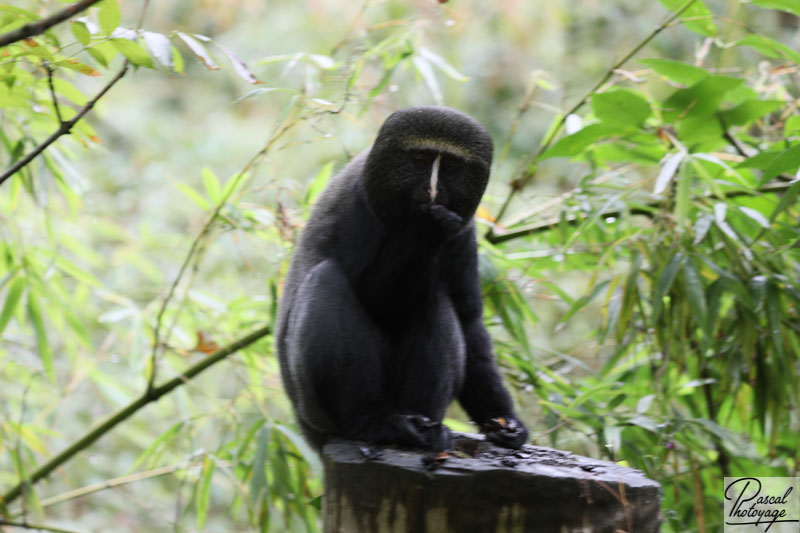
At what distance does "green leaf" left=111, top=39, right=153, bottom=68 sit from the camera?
7.24 ft

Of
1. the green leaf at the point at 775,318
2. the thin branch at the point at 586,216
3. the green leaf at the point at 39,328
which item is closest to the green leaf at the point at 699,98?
the thin branch at the point at 586,216

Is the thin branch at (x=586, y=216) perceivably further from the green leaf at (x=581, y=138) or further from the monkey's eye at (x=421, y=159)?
the monkey's eye at (x=421, y=159)

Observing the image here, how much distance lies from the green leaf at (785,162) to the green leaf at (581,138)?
69cm

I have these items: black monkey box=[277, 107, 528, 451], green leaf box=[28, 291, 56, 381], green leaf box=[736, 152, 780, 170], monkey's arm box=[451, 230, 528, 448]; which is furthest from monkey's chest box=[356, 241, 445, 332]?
green leaf box=[28, 291, 56, 381]

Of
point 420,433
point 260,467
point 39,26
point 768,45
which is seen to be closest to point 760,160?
point 768,45

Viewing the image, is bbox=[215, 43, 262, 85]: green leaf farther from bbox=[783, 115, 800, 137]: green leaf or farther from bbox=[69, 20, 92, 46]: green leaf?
bbox=[783, 115, 800, 137]: green leaf

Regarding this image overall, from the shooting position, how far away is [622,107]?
11.6ft

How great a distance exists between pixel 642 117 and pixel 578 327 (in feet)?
13.9

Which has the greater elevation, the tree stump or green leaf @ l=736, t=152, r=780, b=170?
green leaf @ l=736, t=152, r=780, b=170

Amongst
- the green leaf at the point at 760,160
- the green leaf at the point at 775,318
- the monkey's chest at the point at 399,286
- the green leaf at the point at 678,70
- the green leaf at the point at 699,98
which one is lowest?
the green leaf at the point at 775,318

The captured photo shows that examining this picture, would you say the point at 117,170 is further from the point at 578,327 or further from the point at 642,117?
the point at 642,117

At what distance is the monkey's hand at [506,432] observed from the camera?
2662 mm

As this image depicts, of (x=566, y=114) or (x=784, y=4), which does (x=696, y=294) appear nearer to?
(x=566, y=114)
